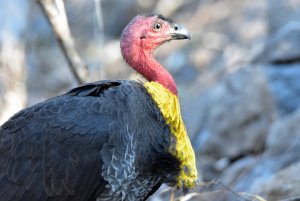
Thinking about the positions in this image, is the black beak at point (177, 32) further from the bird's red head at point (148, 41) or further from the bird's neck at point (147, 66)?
the bird's neck at point (147, 66)

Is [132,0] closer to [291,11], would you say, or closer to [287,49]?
[291,11]

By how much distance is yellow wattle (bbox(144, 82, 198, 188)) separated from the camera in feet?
20.3

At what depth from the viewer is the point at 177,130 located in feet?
20.5

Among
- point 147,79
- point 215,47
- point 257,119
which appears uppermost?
point 215,47

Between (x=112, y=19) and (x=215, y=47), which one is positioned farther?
(x=112, y=19)

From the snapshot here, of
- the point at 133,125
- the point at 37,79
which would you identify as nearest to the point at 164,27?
the point at 133,125

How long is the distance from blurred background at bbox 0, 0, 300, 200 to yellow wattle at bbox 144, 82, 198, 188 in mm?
1299

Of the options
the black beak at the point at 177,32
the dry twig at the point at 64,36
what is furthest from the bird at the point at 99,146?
the dry twig at the point at 64,36

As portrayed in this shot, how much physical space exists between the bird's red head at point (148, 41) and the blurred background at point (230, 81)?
5.69 ft

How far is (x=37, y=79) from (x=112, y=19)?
110 inches

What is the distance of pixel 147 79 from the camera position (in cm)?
646

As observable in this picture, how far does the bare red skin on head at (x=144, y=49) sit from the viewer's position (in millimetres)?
6379

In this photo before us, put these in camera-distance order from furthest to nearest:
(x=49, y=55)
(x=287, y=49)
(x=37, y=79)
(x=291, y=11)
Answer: (x=49, y=55) → (x=37, y=79) → (x=291, y=11) → (x=287, y=49)

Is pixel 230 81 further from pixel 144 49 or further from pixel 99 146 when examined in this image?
pixel 99 146
